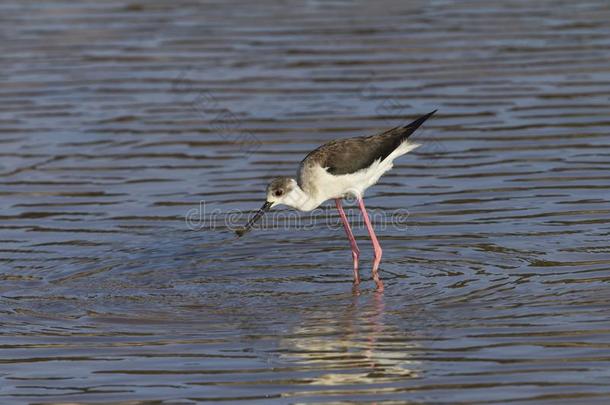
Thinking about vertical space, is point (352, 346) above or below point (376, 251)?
below

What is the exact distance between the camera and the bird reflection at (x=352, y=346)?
797 centimetres

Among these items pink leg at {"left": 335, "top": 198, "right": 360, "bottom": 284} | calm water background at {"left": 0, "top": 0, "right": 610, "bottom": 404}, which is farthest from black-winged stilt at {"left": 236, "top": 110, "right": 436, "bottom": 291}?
calm water background at {"left": 0, "top": 0, "right": 610, "bottom": 404}

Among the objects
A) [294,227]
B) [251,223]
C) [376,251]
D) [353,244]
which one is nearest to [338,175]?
[353,244]

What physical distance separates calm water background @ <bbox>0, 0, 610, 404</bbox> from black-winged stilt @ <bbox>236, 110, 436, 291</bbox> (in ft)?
1.37

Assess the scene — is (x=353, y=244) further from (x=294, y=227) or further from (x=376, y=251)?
(x=294, y=227)

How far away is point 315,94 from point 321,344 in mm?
7069

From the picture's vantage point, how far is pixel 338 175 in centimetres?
1084

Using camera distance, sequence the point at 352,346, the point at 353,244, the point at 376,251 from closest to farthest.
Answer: the point at 352,346
the point at 376,251
the point at 353,244

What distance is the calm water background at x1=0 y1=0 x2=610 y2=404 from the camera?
8.18 metres

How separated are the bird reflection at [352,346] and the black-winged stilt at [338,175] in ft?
4.10

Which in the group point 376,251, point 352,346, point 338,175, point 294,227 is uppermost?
point 338,175

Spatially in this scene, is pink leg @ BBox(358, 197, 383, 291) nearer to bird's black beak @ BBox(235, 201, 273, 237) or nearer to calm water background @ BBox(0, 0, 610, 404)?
Answer: calm water background @ BBox(0, 0, 610, 404)

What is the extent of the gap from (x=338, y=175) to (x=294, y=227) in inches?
41.2

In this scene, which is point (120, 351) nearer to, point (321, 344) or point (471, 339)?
point (321, 344)
